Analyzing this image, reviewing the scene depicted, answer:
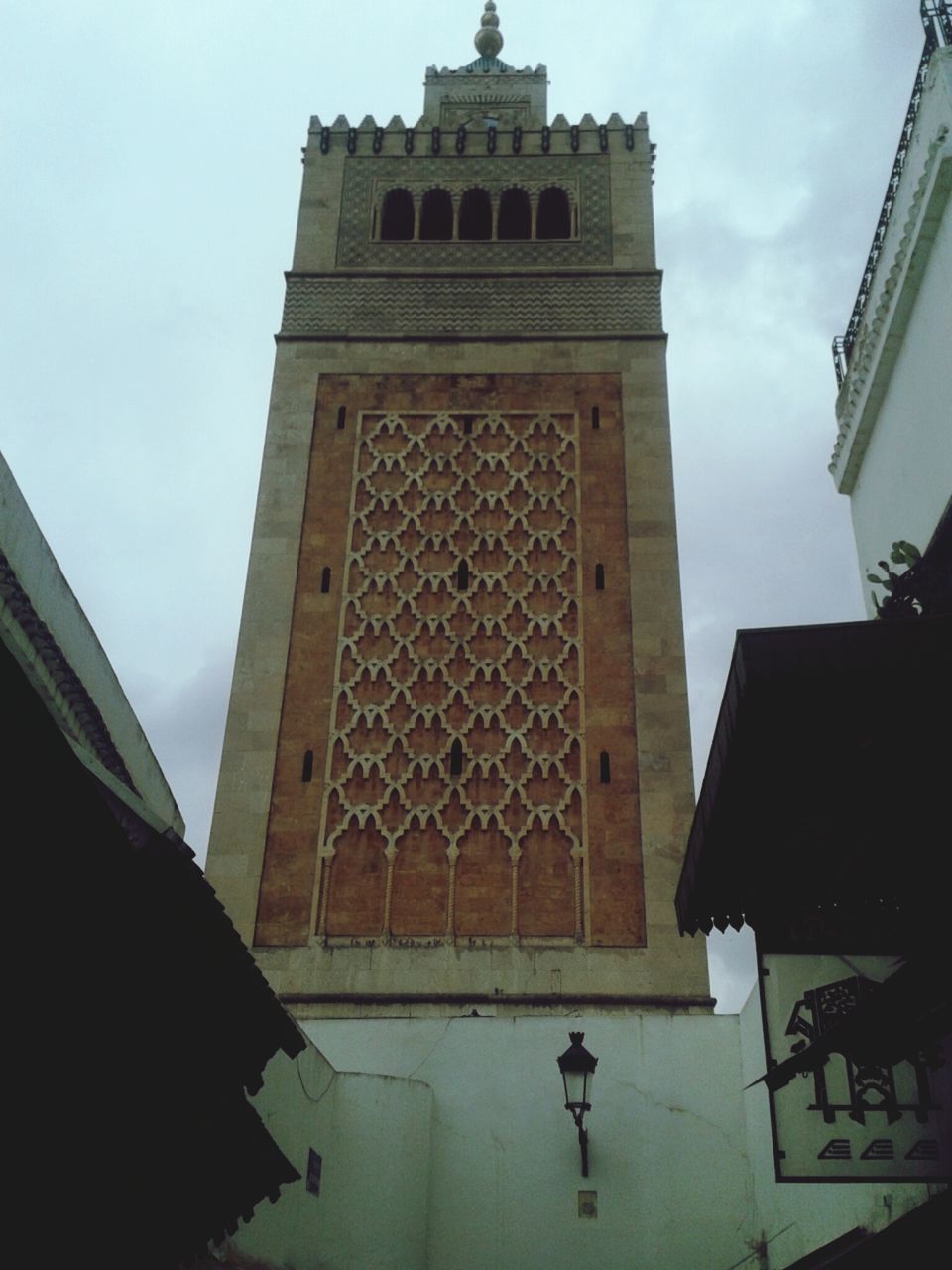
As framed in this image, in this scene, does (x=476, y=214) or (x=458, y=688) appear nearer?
(x=458, y=688)

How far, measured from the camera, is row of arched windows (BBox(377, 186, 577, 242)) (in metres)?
12.5

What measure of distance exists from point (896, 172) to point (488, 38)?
12324mm

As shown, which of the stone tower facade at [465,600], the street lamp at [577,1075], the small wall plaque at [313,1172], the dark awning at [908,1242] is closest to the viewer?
the dark awning at [908,1242]

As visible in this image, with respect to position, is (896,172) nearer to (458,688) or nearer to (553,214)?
(458,688)

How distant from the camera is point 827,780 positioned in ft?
10.4

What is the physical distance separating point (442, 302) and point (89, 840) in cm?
1063

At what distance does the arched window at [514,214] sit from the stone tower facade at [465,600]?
36 mm

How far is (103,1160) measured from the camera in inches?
77.8

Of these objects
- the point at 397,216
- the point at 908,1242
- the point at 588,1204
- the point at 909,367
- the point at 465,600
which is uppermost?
the point at 397,216

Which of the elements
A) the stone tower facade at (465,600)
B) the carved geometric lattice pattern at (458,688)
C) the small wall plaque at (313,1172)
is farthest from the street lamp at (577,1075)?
the carved geometric lattice pattern at (458,688)

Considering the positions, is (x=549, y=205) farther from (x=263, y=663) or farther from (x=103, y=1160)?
(x=103, y=1160)

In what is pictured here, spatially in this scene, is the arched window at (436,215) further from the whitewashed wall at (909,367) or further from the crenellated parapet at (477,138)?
the whitewashed wall at (909,367)

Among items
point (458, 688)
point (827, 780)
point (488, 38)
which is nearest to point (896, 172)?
point (827, 780)

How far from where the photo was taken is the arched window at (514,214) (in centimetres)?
1248
